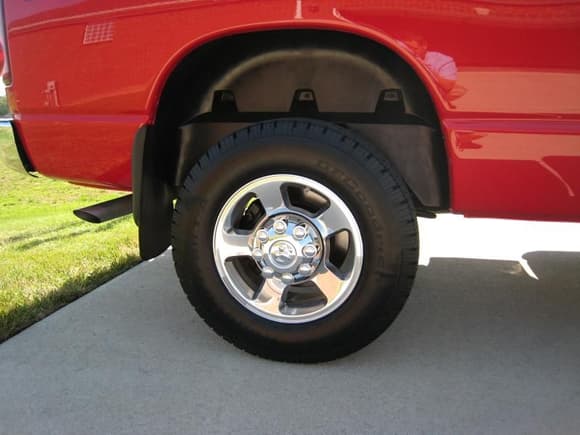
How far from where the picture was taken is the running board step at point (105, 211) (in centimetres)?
247

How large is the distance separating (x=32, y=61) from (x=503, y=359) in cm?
232

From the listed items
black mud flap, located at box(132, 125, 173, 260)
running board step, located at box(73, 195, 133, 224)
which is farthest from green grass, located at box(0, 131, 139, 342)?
black mud flap, located at box(132, 125, 173, 260)

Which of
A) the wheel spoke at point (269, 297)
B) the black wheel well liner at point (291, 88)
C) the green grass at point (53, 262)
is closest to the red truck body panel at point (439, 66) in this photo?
the black wheel well liner at point (291, 88)

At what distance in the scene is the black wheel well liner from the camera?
→ 2242 mm

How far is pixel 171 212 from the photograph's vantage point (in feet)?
8.50

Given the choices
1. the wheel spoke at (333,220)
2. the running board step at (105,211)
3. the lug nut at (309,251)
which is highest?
the wheel spoke at (333,220)

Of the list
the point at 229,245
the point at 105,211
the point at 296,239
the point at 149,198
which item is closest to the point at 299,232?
the point at 296,239

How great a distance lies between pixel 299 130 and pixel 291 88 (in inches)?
13.0

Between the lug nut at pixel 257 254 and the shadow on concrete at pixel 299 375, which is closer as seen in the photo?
the shadow on concrete at pixel 299 375

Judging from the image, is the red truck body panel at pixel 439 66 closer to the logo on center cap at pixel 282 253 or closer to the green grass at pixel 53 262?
the logo on center cap at pixel 282 253

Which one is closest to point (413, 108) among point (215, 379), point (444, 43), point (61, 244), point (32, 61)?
point (444, 43)

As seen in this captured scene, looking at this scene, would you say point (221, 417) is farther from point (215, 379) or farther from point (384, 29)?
point (384, 29)

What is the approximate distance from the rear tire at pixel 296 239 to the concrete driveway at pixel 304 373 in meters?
0.15

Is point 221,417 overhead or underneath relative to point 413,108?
underneath
